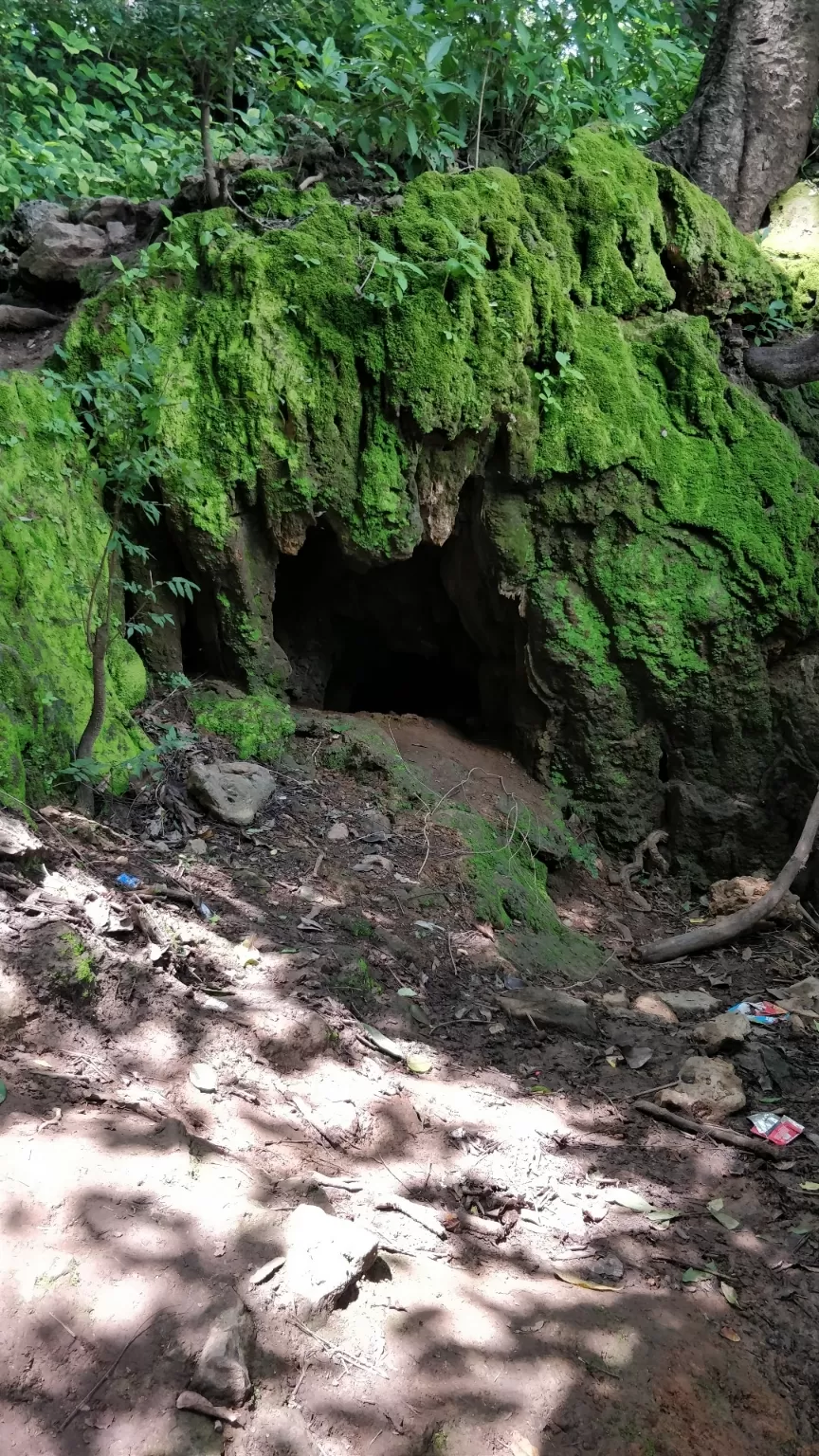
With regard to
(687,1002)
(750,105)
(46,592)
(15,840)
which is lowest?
(687,1002)

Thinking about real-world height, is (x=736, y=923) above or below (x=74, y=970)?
below

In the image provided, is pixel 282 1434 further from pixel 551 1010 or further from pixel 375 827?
pixel 375 827

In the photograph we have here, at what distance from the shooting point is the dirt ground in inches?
67.8

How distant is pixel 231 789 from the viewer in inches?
179

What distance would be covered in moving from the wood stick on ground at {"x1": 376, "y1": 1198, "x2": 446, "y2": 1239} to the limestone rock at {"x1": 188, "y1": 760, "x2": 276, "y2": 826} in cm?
226

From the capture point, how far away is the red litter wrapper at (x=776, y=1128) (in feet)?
10.3

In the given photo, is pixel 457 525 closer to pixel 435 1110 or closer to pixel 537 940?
pixel 537 940

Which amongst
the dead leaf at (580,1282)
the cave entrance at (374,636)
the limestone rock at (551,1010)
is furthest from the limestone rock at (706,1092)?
the cave entrance at (374,636)

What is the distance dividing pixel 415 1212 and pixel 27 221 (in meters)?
6.20

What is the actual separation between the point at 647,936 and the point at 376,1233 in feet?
12.6

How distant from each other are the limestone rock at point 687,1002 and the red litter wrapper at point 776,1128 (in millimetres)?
1178

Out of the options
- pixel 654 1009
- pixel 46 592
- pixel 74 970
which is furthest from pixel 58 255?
pixel 654 1009

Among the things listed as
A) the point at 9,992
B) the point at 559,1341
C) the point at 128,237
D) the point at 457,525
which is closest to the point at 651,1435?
the point at 559,1341

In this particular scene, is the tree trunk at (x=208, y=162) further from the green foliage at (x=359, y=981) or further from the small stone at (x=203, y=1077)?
the small stone at (x=203, y=1077)
